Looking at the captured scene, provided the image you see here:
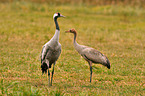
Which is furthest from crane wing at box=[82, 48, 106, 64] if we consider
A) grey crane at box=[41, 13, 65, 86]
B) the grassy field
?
grey crane at box=[41, 13, 65, 86]

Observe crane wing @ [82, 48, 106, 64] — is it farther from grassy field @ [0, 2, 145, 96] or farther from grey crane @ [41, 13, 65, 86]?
grey crane @ [41, 13, 65, 86]

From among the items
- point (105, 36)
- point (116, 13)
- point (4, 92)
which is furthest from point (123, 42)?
point (116, 13)

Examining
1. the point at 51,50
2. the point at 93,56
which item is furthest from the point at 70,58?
the point at 51,50

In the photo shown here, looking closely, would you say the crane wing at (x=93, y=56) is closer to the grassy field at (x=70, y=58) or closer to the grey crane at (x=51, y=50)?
the grassy field at (x=70, y=58)

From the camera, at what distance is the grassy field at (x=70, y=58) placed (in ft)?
23.1

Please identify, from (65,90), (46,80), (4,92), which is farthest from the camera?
(46,80)

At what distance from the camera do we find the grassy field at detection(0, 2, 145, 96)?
7.04 metres

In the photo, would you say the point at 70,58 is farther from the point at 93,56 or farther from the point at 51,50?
the point at 51,50

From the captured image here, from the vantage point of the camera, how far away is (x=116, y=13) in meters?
27.7

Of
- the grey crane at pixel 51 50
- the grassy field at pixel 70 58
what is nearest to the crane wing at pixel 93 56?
the grassy field at pixel 70 58

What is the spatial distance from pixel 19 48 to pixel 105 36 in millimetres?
6287

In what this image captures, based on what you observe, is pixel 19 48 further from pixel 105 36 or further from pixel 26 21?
pixel 26 21

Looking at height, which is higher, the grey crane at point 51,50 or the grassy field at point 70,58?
the grey crane at point 51,50

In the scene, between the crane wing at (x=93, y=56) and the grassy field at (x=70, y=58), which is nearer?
the grassy field at (x=70, y=58)
